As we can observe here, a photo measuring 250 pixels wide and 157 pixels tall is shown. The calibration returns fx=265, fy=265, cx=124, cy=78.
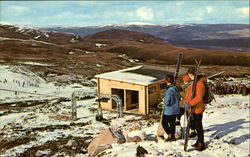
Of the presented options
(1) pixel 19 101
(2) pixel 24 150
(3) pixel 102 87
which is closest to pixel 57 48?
(1) pixel 19 101

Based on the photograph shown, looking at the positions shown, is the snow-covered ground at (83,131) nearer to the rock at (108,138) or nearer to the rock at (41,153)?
the rock at (41,153)

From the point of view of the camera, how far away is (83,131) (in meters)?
14.1

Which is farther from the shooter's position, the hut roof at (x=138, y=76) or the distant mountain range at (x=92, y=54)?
the distant mountain range at (x=92, y=54)

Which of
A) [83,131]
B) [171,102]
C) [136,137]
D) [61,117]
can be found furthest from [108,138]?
[61,117]

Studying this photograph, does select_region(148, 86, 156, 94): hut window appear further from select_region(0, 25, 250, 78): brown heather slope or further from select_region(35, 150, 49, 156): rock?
select_region(0, 25, 250, 78): brown heather slope

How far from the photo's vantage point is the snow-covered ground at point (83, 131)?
324 inches

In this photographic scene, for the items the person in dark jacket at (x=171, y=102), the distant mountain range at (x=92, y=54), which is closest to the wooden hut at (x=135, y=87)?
the person in dark jacket at (x=171, y=102)

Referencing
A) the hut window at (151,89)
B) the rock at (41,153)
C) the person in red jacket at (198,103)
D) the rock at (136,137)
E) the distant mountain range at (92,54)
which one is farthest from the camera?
the distant mountain range at (92,54)

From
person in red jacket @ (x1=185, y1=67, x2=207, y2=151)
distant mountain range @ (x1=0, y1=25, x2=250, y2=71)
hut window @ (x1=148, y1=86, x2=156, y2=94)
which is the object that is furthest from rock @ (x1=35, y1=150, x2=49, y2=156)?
distant mountain range @ (x1=0, y1=25, x2=250, y2=71)

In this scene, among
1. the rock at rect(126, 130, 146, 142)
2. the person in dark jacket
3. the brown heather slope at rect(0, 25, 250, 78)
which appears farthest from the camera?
the brown heather slope at rect(0, 25, 250, 78)

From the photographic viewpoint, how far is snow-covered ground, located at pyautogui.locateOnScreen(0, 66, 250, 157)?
8223 mm

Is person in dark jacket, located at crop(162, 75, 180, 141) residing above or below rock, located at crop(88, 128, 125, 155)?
above

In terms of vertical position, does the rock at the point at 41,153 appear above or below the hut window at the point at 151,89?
below

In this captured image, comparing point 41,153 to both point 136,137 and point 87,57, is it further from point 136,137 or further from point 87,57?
point 87,57
